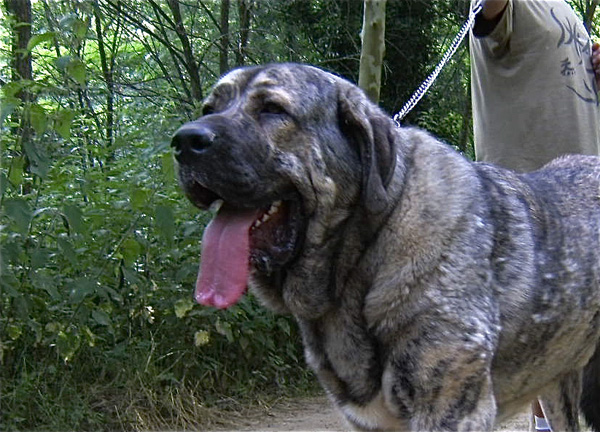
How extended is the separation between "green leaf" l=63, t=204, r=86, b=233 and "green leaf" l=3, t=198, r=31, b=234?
0.21 m

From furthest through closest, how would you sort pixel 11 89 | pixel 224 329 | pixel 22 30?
pixel 22 30, pixel 224 329, pixel 11 89

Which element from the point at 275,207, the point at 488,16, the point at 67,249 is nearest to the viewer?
the point at 275,207

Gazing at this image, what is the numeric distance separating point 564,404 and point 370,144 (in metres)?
1.86

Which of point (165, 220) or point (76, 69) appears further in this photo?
point (165, 220)

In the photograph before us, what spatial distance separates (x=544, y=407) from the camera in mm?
4641

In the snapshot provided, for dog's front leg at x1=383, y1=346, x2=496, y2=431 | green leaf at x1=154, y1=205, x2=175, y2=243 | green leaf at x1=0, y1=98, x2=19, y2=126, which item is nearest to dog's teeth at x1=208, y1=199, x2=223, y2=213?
dog's front leg at x1=383, y1=346, x2=496, y2=431

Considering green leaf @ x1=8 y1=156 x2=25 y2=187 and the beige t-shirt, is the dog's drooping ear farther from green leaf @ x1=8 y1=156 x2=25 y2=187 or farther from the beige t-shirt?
green leaf @ x1=8 y1=156 x2=25 y2=187

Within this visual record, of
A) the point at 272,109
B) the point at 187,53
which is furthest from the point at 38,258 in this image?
the point at 187,53

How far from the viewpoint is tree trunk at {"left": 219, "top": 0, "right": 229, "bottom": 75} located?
460 inches

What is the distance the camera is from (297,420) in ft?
21.6

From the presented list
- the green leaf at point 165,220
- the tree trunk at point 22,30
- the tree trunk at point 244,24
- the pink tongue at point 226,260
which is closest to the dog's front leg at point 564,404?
the pink tongue at point 226,260

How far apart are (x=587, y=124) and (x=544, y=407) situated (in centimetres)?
146

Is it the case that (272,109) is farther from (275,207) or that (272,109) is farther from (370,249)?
(370,249)

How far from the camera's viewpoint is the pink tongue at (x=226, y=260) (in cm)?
338
